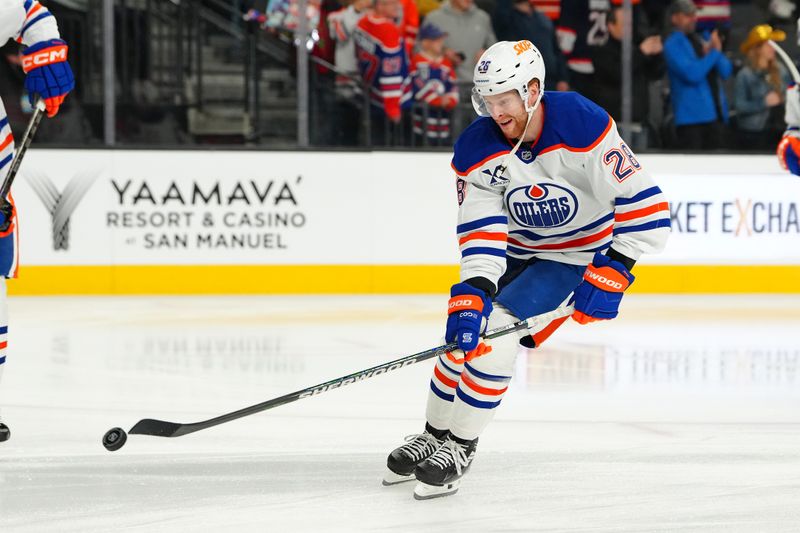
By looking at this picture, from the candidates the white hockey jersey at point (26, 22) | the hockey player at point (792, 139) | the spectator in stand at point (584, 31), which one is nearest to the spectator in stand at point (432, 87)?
the spectator in stand at point (584, 31)

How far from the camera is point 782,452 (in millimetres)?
3367

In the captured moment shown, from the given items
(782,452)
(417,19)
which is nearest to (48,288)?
(417,19)

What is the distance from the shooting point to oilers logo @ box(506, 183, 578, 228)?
9.73 ft

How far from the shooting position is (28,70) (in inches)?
142

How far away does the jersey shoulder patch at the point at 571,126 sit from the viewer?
2.90 m

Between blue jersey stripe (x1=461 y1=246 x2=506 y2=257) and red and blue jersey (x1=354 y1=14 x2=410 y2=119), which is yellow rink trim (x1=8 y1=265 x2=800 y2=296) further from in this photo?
blue jersey stripe (x1=461 y1=246 x2=506 y2=257)

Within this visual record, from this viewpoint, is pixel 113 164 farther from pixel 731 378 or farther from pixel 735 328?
pixel 731 378

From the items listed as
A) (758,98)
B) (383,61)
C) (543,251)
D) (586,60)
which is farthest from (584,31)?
(543,251)

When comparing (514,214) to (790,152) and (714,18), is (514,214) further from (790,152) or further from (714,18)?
(714,18)

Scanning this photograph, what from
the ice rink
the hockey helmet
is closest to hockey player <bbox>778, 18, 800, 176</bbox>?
the ice rink

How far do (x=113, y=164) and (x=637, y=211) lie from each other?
5345 mm

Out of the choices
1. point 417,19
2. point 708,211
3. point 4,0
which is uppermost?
point 417,19

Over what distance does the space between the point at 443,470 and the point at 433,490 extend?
55mm

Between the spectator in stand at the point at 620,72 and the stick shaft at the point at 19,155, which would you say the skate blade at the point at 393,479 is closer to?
the stick shaft at the point at 19,155
